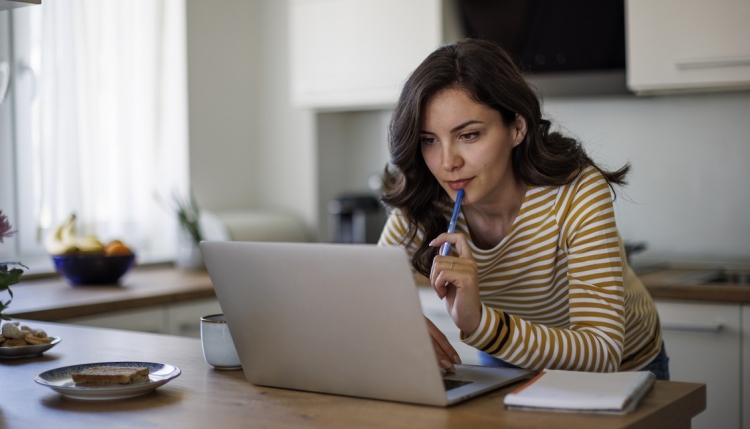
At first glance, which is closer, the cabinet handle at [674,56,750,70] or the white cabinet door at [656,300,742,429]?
the white cabinet door at [656,300,742,429]

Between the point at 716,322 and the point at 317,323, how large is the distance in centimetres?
159

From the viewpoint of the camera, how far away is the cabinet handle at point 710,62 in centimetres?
241

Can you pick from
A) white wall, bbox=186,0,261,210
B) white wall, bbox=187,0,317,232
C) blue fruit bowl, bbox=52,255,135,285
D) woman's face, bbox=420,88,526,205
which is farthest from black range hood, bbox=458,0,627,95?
blue fruit bowl, bbox=52,255,135,285

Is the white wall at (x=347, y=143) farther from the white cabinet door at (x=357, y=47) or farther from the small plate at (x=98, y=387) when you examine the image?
the small plate at (x=98, y=387)

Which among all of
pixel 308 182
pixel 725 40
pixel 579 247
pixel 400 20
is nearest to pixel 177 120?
pixel 308 182

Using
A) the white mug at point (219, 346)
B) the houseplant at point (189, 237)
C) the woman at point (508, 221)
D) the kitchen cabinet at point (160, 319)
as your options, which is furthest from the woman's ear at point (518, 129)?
the houseplant at point (189, 237)

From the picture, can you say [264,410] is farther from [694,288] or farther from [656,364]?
[694,288]

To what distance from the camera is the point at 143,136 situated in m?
3.19

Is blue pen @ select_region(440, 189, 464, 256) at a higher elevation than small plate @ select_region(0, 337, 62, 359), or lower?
higher

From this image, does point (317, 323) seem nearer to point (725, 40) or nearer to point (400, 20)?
point (725, 40)

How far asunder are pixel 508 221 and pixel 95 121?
1982mm

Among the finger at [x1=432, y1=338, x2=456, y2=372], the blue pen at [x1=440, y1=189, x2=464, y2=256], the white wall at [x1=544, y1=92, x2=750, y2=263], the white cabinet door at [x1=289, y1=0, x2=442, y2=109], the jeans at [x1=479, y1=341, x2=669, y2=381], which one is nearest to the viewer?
the finger at [x1=432, y1=338, x2=456, y2=372]

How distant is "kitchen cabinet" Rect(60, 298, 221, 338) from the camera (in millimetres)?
2277

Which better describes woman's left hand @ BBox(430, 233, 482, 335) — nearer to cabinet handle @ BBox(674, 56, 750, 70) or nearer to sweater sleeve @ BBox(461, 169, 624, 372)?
sweater sleeve @ BBox(461, 169, 624, 372)
